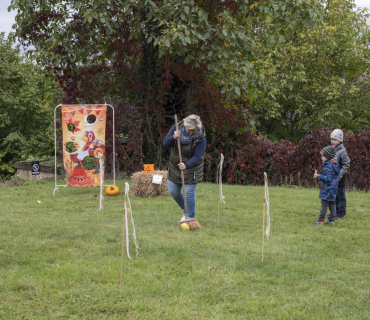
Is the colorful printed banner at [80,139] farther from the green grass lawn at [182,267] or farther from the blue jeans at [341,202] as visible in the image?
the blue jeans at [341,202]

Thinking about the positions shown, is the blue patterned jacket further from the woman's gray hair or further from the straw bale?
the straw bale

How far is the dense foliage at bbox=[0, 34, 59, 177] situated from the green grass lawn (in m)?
18.2

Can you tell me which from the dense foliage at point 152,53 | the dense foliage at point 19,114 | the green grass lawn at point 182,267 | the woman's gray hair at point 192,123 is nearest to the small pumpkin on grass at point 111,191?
the green grass lawn at point 182,267

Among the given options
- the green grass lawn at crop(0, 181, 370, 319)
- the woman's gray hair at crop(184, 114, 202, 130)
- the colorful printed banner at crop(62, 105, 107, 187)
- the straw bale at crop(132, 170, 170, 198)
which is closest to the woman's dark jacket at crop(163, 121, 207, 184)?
the woman's gray hair at crop(184, 114, 202, 130)

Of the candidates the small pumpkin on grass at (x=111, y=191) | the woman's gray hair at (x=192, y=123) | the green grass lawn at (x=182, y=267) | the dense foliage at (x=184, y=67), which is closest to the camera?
the green grass lawn at (x=182, y=267)

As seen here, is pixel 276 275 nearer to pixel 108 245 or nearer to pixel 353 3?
pixel 108 245

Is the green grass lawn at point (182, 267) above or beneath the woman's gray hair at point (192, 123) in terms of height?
beneath

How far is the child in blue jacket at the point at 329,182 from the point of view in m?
7.33

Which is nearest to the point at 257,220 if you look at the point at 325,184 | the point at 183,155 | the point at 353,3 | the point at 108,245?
the point at 325,184

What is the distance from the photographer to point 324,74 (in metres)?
20.9

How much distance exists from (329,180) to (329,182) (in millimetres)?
58

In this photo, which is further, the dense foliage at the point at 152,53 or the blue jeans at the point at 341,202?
the dense foliage at the point at 152,53

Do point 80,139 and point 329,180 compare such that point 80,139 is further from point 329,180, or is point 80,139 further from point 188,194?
point 329,180

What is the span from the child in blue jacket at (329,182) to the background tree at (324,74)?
1157cm
